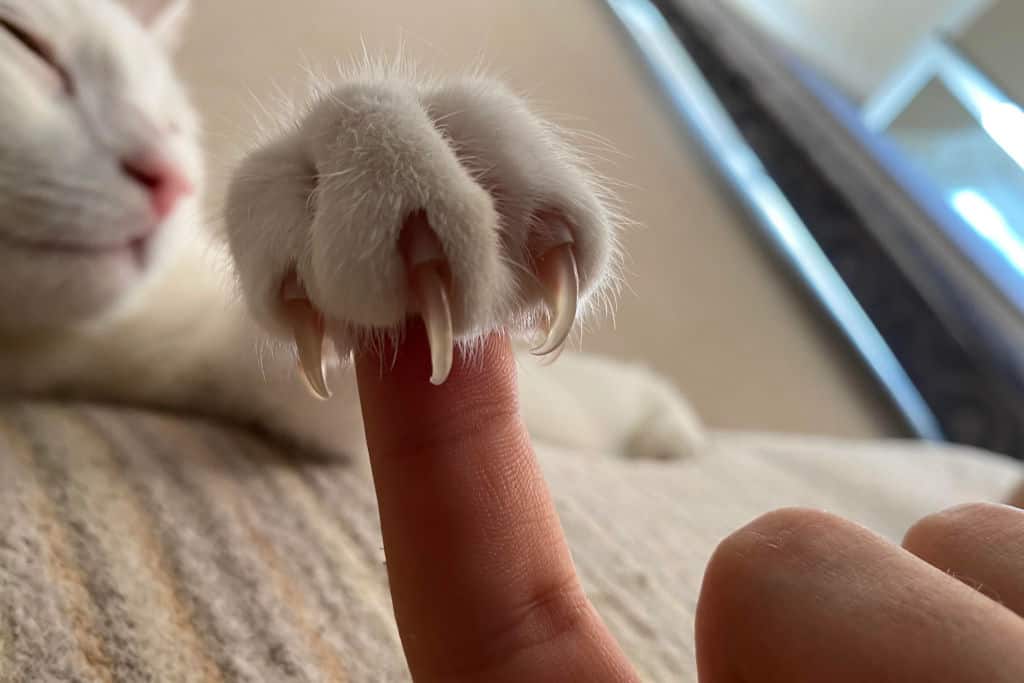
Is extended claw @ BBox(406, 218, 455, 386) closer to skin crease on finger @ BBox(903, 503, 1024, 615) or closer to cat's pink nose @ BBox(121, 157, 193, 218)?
skin crease on finger @ BBox(903, 503, 1024, 615)

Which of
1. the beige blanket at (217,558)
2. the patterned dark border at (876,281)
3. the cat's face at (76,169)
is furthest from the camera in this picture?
the patterned dark border at (876,281)

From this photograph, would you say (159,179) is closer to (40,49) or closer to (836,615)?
(40,49)

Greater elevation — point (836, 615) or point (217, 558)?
point (217, 558)

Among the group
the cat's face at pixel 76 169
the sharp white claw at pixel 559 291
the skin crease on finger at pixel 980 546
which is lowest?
the skin crease on finger at pixel 980 546

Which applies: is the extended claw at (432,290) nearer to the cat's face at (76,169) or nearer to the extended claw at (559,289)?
the extended claw at (559,289)

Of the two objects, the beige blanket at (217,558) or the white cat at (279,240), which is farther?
the beige blanket at (217,558)

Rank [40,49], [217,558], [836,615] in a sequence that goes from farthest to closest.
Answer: [40,49]
[217,558]
[836,615]

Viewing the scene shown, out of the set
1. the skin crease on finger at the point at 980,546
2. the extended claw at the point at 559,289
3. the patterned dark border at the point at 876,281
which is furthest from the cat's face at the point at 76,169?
the patterned dark border at the point at 876,281

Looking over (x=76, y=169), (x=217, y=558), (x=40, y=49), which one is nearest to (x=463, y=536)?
(x=217, y=558)
